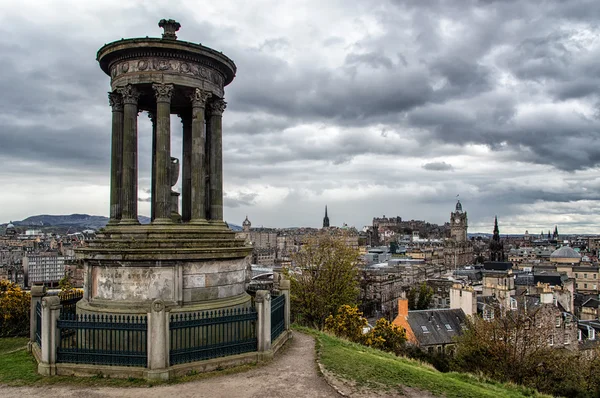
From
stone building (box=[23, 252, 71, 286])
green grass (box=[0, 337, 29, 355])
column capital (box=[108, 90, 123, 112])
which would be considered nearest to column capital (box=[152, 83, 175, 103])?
column capital (box=[108, 90, 123, 112])

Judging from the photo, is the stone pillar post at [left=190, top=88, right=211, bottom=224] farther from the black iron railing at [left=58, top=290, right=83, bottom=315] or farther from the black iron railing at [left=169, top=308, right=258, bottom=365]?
the black iron railing at [left=58, top=290, right=83, bottom=315]

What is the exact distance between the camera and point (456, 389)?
11.8 metres

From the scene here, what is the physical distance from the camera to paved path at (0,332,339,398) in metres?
10.9

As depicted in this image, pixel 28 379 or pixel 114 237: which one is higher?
pixel 114 237

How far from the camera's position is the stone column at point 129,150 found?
16484mm

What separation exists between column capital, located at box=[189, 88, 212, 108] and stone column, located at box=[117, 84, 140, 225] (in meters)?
1.94

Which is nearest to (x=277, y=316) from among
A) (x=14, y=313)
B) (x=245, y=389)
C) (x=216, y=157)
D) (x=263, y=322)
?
(x=263, y=322)

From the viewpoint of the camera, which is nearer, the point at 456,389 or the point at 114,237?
Answer: the point at 456,389

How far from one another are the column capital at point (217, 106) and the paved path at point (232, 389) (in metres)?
9.79

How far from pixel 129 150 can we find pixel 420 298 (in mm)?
74411

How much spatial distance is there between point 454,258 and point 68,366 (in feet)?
586

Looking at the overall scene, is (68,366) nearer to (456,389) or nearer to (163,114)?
(163,114)

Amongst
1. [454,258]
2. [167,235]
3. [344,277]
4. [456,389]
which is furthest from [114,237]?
[454,258]

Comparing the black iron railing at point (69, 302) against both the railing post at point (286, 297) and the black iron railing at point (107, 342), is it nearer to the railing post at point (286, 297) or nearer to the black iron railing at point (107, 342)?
the black iron railing at point (107, 342)
